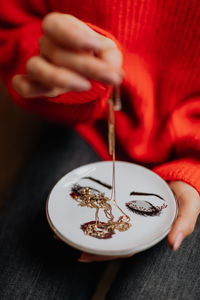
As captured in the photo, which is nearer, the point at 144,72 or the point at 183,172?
the point at 183,172

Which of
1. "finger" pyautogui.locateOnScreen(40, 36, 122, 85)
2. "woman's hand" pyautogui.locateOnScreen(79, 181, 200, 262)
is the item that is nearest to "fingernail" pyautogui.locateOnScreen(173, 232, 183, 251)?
"woman's hand" pyautogui.locateOnScreen(79, 181, 200, 262)

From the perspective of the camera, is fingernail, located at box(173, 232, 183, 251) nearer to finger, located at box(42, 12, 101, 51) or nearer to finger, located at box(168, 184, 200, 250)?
finger, located at box(168, 184, 200, 250)

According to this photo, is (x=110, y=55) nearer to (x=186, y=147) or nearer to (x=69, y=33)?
(x=69, y=33)

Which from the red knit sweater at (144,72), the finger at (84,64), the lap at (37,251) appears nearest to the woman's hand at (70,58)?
the finger at (84,64)

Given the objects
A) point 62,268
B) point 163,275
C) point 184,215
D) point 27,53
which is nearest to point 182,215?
point 184,215

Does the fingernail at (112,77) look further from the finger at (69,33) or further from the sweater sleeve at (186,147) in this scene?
the sweater sleeve at (186,147)

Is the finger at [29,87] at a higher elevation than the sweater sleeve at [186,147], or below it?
higher
